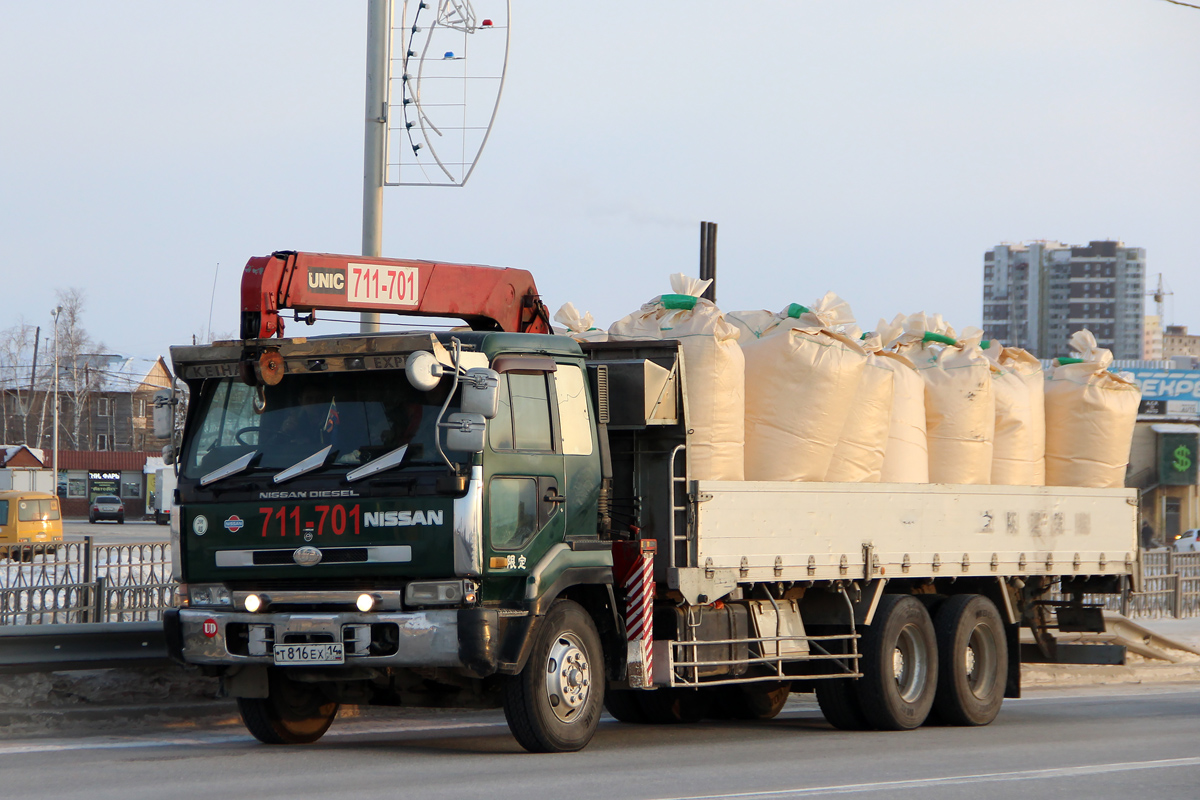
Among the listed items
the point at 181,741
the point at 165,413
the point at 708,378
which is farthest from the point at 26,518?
the point at 708,378

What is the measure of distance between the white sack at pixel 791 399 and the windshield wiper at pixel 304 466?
3273mm

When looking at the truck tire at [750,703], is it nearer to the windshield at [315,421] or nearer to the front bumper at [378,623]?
the front bumper at [378,623]

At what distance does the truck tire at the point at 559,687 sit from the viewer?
8.62 metres

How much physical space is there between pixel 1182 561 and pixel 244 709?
60.5 ft

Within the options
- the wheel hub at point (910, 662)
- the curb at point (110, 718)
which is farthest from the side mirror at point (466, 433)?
the wheel hub at point (910, 662)

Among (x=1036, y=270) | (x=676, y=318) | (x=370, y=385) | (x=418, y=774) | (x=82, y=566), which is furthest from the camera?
(x=1036, y=270)

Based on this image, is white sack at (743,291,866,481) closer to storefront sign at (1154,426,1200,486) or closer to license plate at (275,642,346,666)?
license plate at (275,642,346,666)

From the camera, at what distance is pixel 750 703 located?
12320 millimetres

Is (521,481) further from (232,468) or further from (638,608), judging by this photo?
(232,468)

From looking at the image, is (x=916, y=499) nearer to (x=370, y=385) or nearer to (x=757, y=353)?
(x=757, y=353)

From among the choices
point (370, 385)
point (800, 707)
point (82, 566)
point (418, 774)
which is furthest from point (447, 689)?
point (82, 566)

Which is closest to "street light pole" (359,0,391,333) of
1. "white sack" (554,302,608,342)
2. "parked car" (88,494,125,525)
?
"white sack" (554,302,608,342)

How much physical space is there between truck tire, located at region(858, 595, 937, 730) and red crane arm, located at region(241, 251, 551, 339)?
11.3ft

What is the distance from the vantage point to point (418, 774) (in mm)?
8094
